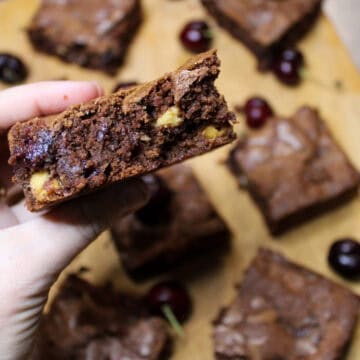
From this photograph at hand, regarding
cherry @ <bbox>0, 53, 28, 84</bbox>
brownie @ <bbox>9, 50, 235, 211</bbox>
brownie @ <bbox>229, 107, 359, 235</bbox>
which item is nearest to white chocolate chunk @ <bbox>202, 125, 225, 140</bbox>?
brownie @ <bbox>9, 50, 235, 211</bbox>

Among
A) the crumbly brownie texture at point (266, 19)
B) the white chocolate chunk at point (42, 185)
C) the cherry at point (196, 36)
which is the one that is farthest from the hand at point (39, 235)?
the crumbly brownie texture at point (266, 19)

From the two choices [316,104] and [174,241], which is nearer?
[174,241]

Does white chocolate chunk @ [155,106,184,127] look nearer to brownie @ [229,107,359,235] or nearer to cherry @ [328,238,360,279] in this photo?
brownie @ [229,107,359,235]

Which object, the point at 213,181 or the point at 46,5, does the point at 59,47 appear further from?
the point at 213,181

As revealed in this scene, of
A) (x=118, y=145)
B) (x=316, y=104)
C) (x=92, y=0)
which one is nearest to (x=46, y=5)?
(x=92, y=0)

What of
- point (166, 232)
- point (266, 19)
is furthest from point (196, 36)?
point (166, 232)

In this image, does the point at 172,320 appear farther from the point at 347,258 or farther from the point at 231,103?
the point at 231,103
